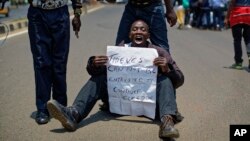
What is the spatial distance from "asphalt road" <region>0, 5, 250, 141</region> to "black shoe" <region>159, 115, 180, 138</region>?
6.6 inches

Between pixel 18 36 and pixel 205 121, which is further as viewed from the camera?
pixel 18 36

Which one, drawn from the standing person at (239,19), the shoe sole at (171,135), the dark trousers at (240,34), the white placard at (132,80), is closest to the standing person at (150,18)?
the white placard at (132,80)

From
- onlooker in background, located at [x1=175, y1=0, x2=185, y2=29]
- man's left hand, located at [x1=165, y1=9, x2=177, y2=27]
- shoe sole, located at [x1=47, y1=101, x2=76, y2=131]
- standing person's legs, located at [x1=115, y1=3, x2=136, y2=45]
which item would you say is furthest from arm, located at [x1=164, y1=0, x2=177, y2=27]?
onlooker in background, located at [x1=175, y1=0, x2=185, y2=29]

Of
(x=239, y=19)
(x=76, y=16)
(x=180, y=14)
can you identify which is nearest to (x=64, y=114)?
(x=76, y=16)

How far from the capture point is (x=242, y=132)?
4.24 meters

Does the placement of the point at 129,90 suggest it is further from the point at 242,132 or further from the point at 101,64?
the point at 242,132

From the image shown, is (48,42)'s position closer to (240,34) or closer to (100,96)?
(100,96)

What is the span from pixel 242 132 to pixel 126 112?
122 cm

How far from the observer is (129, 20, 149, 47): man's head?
488 cm

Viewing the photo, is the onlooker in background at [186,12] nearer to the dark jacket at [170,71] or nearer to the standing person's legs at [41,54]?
the dark jacket at [170,71]

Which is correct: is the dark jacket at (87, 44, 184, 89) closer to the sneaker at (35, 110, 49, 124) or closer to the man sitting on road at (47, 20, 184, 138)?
the man sitting on road at (47, 20, 184, 138)

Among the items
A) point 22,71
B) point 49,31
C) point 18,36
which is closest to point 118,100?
point 49,31

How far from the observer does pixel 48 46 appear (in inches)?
193

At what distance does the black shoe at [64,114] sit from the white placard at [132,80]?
0.51 metres
